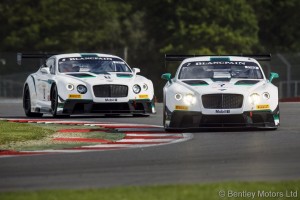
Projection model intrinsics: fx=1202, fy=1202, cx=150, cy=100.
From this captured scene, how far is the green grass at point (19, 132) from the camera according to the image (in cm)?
1805

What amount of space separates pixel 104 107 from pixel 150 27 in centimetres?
4850

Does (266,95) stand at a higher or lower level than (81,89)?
higher

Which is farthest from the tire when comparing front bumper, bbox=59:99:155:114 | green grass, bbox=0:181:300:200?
green grass, bbox=0:181:300:200

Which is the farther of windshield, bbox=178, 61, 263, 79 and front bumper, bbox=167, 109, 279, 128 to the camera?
windshield, bbox=178, 61, 263, 79

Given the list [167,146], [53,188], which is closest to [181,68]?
[167,146]

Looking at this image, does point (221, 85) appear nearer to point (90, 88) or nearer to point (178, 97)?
point (178, 97)

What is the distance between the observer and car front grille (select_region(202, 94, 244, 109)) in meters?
19.4

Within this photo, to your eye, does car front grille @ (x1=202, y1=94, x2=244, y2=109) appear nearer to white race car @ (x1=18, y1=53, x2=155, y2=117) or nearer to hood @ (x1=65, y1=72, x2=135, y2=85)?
white race car @ (x1=18, y1=53, x2=155, y2=117)

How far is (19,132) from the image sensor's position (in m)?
19.3

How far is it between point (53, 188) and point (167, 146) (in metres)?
5.37

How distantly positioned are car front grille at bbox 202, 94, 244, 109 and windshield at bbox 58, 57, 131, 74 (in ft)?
20.3

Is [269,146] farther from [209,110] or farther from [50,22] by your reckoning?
[50,22]

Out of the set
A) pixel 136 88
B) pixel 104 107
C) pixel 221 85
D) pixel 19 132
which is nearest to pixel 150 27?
pixel 136 88

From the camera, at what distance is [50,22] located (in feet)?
251
